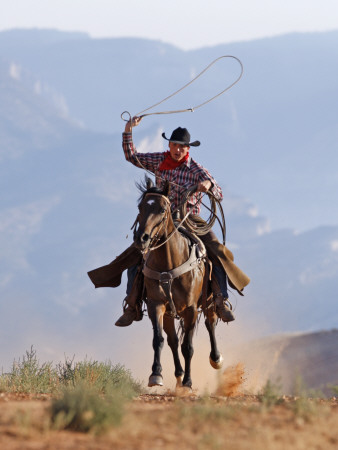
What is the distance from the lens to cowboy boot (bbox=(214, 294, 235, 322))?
12.1 metres

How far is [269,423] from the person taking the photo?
7.40 m

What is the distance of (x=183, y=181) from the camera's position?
38.8ft

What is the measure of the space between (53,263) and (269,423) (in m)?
179

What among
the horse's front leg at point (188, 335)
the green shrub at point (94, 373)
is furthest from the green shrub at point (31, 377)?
the horse's front leg at point (188, 335)

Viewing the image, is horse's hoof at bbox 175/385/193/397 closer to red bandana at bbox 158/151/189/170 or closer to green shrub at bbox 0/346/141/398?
green shrub at bbox 0/346/141/398

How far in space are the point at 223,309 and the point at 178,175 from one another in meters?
1.95

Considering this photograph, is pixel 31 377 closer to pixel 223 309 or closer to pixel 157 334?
pixel 157 334

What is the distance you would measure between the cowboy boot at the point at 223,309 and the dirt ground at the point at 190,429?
4015 millimetres

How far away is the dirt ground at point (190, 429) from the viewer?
654 cm

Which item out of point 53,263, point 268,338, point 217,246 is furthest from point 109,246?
point 217,246

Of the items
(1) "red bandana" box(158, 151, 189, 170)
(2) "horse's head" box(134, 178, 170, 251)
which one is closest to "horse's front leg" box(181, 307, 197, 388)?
(2) "horse's head" box(134, 178, 170, 251)

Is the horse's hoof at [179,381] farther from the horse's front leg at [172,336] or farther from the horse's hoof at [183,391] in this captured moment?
A: the horse's hoof at [183,391]

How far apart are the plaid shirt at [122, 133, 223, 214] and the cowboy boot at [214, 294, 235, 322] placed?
123 centimetres

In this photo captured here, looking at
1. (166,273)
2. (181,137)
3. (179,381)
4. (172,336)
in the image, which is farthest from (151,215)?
(179,381)
